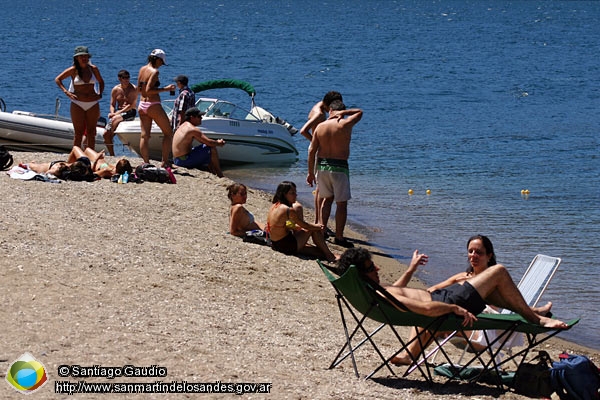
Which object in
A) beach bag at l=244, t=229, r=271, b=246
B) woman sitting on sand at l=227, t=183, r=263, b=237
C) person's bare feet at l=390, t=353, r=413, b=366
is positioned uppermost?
woman sitting on sand at l=227, t=183, r=263, b=237

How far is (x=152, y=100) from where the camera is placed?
42.8ft

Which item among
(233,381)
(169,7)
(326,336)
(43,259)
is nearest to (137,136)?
(43,259)

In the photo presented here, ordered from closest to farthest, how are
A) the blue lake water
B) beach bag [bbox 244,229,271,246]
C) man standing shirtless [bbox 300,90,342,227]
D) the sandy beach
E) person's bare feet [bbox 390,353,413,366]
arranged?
1. the sandy beach
2. person's bare feet [bbox 390,353,413,366]
3. beach bag [bbox 244,229,271,246]
4. man standing shirtless [bbox 300,90,342,227]
5. the blue lake water

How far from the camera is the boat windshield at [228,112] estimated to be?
53.4 feet

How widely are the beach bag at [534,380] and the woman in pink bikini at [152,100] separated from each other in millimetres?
7446

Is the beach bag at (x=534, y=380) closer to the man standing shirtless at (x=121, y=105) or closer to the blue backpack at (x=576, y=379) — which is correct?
the blue backpack at (x=576, y=379)

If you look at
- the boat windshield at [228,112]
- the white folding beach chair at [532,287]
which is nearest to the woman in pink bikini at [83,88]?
the boat windshield at [228,112]

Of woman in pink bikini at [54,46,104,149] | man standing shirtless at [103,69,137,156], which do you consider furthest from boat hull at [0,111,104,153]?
woman in pink bikini at [54,46,104,149]

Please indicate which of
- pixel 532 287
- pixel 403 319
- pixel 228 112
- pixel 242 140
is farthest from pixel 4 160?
pixel 403 319

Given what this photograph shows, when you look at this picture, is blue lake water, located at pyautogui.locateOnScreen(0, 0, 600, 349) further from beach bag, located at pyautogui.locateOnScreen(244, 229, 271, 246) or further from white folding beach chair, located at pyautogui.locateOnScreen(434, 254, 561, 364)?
beach bag, located at pyautogui.locateOnScreen(244, 229, 271, 246)

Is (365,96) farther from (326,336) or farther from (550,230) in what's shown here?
(326,336)

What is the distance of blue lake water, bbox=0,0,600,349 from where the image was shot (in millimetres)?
12438

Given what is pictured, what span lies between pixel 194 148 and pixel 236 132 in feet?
10.8

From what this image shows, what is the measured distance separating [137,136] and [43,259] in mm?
7812
